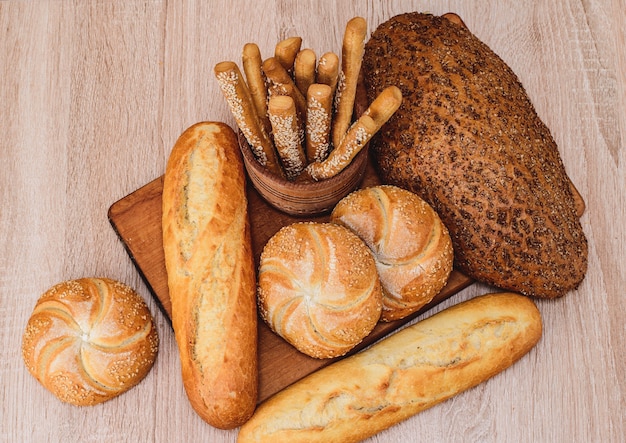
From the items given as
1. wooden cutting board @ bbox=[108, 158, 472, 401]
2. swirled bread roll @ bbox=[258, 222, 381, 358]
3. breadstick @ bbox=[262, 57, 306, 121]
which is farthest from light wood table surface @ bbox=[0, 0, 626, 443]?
breadstick @ bbox=[262, 57, 306, 121]

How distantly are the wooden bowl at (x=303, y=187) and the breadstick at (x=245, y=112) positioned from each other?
3 centimetres

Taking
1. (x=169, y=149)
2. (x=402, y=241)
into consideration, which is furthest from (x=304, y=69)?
(x=169, y=149)

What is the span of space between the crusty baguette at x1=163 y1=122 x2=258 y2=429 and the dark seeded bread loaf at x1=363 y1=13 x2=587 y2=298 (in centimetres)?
32

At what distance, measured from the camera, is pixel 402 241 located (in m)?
1.28

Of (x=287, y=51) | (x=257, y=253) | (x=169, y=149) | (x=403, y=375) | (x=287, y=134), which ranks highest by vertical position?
(x=287, y=51)

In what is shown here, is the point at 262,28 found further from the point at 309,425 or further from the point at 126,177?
the point at 309,425

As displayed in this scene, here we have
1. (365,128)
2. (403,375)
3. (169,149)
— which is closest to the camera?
(365,128)

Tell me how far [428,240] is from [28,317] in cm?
80

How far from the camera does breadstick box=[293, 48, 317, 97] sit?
1196mm

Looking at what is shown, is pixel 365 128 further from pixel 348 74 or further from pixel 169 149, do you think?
pixel 169 149

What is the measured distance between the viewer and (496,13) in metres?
1.68

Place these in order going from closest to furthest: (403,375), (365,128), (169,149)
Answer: (365,128) < (403,375) < (169,149)

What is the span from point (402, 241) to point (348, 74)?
30 centimetres

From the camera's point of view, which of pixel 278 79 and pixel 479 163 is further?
pixel 479 163
